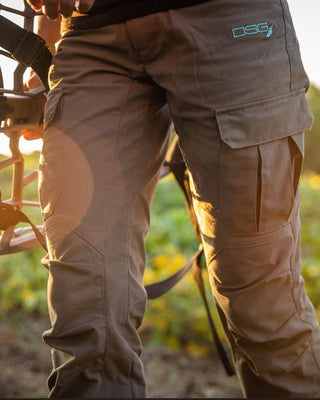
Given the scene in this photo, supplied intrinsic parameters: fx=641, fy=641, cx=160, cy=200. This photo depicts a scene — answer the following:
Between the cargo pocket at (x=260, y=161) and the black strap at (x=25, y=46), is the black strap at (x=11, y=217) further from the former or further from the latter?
the cargo pocket at (x=260, y=161)

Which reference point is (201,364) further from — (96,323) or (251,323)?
(96,323)

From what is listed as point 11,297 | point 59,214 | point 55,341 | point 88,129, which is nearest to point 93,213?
point 59,214

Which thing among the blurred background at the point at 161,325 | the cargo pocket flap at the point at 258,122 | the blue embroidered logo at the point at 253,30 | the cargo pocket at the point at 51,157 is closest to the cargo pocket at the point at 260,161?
the cargo pocket flap at the point at 258,122

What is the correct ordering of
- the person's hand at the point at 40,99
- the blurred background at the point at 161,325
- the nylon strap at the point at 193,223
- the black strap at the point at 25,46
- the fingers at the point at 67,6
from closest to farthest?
the fingers at the point at 67,6
the black strap at the point at 25,46
the person's hand at the point at 40,99
the nylon strap at the point at 193,223
the blurred background at the point at 161,325

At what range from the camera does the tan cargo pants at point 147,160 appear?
1.58m

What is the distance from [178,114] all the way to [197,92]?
3.4 inches

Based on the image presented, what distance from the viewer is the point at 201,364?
11.6 ft

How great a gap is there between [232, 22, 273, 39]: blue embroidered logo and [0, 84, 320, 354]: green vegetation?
2.34m

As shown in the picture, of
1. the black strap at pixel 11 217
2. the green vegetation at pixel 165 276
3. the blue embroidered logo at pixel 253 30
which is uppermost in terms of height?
the blue embroidered logo at pixel 253 30

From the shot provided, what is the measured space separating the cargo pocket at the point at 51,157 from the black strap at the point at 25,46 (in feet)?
0.52

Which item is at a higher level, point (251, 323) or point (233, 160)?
point (233, 160)

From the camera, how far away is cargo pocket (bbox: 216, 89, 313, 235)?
1616mm

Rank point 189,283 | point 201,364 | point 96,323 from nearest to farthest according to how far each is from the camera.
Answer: point 96,323 → point 201,364 → point 189,283

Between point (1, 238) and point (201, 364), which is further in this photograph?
point (201, 364)
